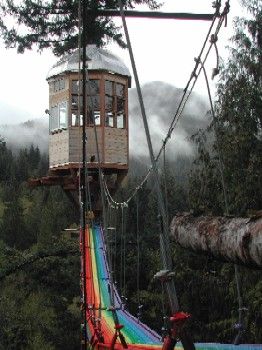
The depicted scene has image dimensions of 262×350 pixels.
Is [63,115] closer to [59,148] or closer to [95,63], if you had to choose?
[59,148]

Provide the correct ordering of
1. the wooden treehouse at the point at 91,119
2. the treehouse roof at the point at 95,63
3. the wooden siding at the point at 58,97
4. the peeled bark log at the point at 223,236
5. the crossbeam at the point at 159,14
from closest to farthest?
the peeled bark log at the point at 223,236
the crossbeam at the point at 159,14
the wooden treehouse at the point at 91,119
the treehouse roof at the point at 95,63
the wooden siding at the point at 58,97

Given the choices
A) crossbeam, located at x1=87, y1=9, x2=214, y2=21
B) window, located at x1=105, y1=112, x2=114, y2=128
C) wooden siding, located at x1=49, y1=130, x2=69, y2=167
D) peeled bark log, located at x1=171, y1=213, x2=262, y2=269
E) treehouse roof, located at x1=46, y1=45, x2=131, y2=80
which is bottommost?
peeled bark log, located at x1=171, y1=213, x2=262, y2=269

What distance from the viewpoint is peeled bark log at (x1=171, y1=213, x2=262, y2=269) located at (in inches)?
92.2

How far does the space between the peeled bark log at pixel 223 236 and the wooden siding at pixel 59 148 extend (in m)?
9.13

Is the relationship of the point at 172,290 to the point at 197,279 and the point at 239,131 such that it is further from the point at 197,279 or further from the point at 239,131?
the point at 197,279

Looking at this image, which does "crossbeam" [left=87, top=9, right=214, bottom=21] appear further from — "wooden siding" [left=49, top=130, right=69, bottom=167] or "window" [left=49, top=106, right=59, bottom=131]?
"window" [left=49, top=106, right=59, bottom=131]

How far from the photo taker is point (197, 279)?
42.5 feet

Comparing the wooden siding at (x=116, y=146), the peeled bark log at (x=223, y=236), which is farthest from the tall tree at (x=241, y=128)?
the peeled bark log at (x=223, y=236)

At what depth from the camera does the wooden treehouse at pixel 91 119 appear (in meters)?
12.5

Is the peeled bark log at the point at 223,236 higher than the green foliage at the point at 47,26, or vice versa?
the green foliage at the point at 47,26

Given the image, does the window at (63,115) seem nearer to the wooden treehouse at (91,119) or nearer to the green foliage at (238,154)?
the wooden treehouse at (91,119)

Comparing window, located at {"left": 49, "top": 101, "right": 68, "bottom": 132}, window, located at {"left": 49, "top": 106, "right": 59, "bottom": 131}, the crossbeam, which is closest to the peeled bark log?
the crossbeam

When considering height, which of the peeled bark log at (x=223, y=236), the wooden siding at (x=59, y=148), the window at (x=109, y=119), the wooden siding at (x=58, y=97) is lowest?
the peeled bark log at (x=223, y=236)

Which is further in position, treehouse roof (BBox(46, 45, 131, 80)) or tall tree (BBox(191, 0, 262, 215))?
treehouse roof (BBox(46, 45, 131, 80))
